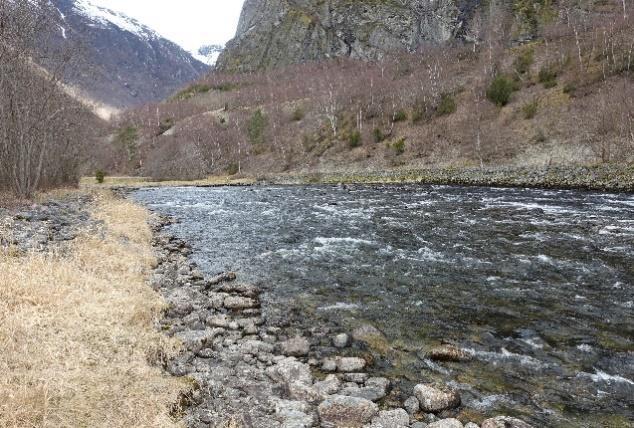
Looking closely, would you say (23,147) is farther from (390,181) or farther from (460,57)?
(460,57)

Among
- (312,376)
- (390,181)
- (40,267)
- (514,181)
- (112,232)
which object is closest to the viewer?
(312,376)

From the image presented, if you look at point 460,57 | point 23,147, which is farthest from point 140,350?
point 460,57

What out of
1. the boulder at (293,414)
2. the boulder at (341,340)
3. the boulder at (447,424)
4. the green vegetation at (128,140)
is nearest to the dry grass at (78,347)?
the boulder at (293,414)

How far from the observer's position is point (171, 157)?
104 metres

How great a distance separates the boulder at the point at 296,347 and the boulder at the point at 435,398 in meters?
2.73

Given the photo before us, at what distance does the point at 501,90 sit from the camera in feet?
221

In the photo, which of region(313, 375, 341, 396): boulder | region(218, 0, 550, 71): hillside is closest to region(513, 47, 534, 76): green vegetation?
region(218, 0, 550, 71): hillside

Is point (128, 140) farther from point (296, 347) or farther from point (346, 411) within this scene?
point (346, 411)

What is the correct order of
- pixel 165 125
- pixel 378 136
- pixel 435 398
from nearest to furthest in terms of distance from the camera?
pixel 435 398 → pixel 378 136 → pixel 165 125

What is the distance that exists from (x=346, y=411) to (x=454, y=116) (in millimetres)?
69575

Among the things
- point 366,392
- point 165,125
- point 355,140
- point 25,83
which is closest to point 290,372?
point 366,392

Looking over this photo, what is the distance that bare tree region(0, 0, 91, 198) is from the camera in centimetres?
2689

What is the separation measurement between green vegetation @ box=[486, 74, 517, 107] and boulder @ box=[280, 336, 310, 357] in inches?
2613

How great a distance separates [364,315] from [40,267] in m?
8.69
